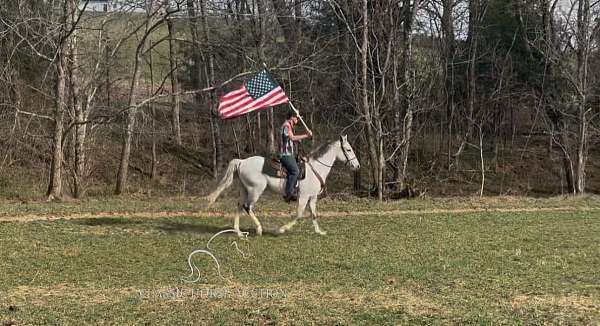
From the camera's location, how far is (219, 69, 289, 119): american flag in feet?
46.4

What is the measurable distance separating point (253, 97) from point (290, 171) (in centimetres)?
201

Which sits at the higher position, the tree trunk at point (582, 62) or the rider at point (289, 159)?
the tree trunk at point (582, 62)

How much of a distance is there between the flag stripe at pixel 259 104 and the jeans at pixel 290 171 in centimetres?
142

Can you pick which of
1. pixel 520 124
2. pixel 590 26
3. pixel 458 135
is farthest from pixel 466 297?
pixel 520 124

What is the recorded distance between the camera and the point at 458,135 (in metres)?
40.8

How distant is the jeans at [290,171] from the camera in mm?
13461

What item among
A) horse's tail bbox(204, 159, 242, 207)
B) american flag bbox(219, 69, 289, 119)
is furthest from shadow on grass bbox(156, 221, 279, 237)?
american flag bbox(219, 69, 289, 119)

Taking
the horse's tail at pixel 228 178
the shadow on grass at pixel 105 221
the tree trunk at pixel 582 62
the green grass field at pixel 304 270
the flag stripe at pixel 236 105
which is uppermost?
the tree trunk at pixel 582 62

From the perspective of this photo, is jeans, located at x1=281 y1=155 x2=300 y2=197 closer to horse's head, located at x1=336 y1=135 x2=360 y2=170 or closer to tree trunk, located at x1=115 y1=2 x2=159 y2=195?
horse's head, located at x1=336 y1=135 x2=360 y2=170

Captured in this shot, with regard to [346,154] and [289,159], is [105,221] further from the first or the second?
[346,154]

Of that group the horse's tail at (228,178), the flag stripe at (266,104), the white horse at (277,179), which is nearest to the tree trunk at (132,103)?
the flag stripe at (266,104)

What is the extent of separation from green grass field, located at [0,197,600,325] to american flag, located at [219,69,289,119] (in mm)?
2781

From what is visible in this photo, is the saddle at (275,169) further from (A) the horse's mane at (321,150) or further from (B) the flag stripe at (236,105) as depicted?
(B) the flag stripe at (236,105)

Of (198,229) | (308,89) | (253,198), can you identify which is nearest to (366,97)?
(308,89)
